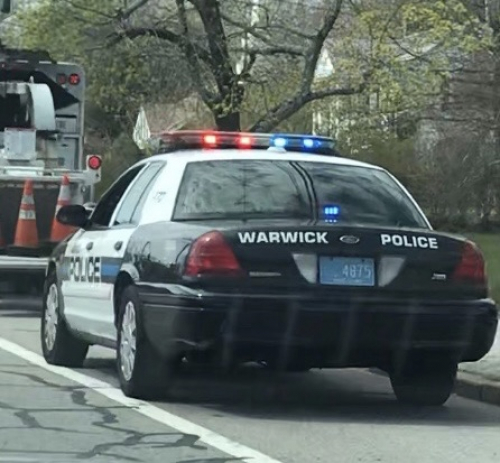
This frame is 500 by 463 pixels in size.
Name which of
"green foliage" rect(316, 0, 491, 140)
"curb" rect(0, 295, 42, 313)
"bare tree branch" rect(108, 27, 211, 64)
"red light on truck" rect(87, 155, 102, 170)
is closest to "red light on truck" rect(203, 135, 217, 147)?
"red light on truck" rect(87, 155, 102, 170)

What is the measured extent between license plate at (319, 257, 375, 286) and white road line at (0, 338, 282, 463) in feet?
3.82

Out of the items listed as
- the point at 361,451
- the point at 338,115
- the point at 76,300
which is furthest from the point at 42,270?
the point at 361,451

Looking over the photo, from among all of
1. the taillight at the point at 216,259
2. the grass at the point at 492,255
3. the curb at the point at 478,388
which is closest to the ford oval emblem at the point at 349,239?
the taillight at the point at 216,259

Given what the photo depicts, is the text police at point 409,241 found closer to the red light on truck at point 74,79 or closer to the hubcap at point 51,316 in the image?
the hubcap at point 51,316

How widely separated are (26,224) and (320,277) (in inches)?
316

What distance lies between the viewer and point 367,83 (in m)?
20.2

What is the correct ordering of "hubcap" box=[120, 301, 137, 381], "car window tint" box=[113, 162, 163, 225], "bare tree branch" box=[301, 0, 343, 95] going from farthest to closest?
"bare tree branch" box=[301, 0, 343, 95]
"car window tint" box=[113, 162, 163, 225]
"hubcap" box=[120, 301, 137, 381]

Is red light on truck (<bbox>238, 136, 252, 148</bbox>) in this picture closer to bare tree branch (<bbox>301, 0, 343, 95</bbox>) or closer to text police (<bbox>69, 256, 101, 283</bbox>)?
text police (<bbox>69, 256, 101, 283</bbox>)

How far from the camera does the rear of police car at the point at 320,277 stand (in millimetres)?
8734

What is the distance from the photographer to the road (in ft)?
26.4

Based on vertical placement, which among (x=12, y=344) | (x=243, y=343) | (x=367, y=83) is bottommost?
(x=12, y=344)

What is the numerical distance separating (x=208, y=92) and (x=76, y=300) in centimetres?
1112

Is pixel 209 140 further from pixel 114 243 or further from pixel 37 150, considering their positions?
pixel 37 150

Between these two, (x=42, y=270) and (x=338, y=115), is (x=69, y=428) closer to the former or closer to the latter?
(x=42, y=270)
